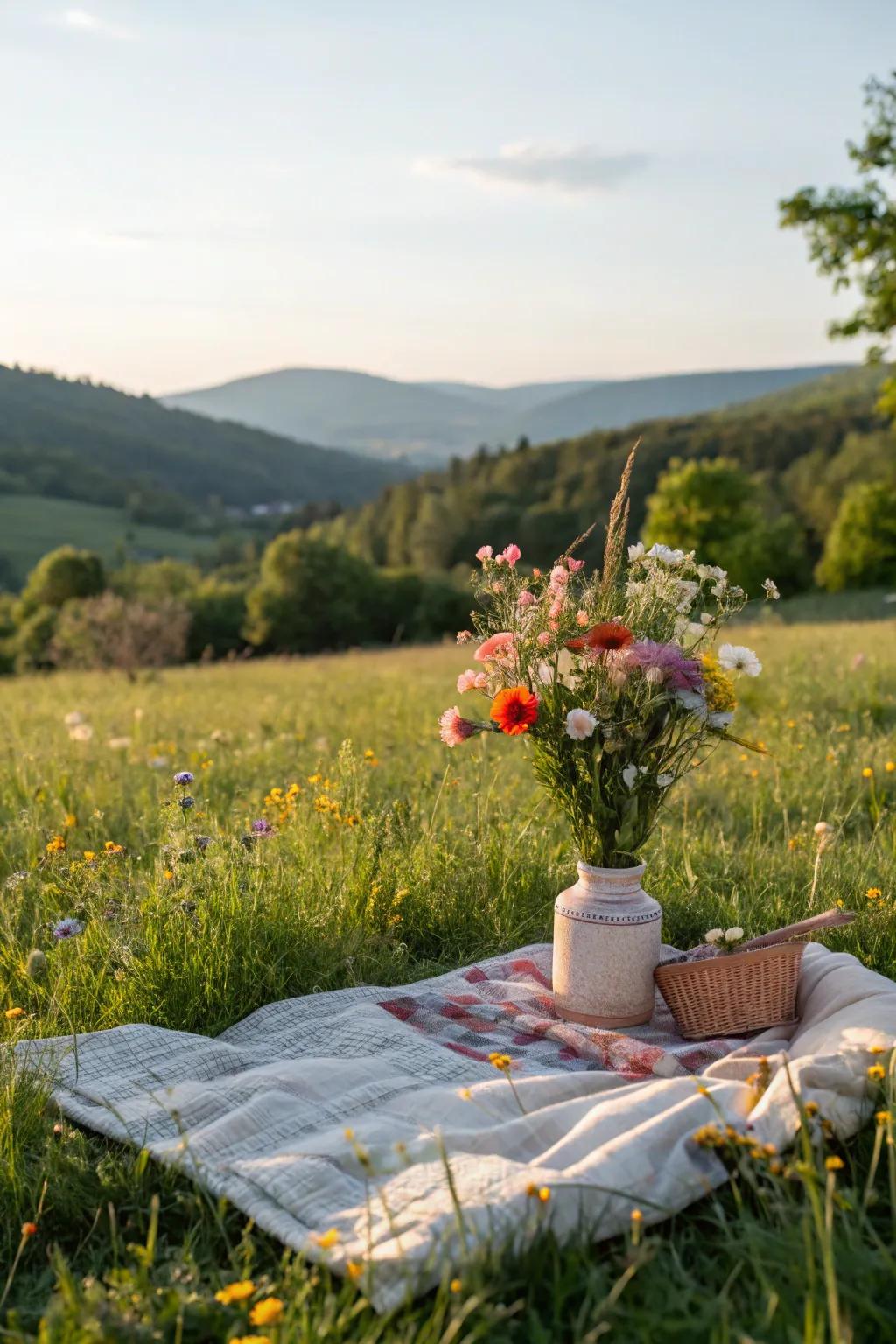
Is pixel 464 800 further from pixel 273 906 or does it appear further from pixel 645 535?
pixel 645 535

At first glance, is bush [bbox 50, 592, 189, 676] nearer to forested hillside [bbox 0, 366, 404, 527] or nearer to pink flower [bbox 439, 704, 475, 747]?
pink flower [bbox 439, 704, 475, 747]

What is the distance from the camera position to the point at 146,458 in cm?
11244

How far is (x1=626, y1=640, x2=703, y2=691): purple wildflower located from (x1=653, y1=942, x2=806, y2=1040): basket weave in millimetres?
870

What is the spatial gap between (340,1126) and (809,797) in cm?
413

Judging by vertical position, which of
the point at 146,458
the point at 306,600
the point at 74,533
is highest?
the point at 146,458

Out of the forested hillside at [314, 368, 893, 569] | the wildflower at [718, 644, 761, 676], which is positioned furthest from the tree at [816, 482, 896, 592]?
the wildflower at [718, 644, 761, 676]

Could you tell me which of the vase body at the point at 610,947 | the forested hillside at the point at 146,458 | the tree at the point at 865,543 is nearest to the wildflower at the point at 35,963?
the vase body at the point at 610,947

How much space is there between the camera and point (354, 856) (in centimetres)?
482

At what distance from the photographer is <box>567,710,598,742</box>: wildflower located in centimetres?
348

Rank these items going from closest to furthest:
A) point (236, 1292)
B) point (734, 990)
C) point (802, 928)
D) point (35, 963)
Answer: point (236, 1292) < point (734, 990) < point (802, 928) < point (35, 963)

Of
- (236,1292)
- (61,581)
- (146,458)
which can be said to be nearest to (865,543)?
(61,581)

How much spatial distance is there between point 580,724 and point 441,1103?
3.88 feet

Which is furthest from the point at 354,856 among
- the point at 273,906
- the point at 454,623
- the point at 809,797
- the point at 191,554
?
the point at 191,554

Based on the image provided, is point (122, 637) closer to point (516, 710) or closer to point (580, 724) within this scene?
point (516, 710)
